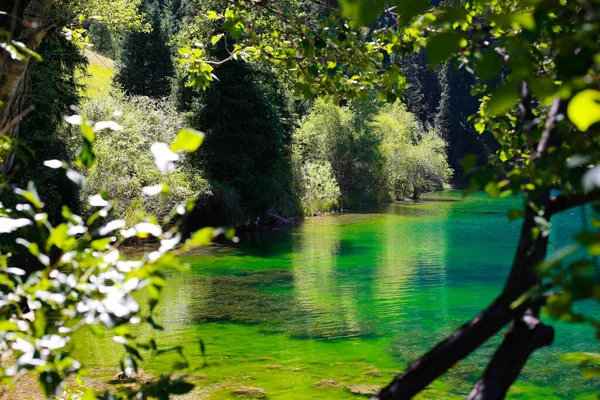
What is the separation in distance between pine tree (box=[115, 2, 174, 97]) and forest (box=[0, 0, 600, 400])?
61 centimetres

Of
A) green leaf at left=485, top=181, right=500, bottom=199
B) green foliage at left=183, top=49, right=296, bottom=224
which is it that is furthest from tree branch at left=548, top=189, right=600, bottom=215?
green foliage at left=183, top=49, right=296, bottom=224

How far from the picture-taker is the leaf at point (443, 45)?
104cm

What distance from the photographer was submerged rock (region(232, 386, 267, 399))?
717cm

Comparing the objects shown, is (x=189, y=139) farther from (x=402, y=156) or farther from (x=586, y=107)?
(x=402, y=156)

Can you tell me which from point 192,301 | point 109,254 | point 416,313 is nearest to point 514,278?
point 109,254

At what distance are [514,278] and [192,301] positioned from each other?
36.6 feet

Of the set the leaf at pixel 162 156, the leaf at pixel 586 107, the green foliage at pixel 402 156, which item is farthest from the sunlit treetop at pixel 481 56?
the green foliage at pixel 402 156

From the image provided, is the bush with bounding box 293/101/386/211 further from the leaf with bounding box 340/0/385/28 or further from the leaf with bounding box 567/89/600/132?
the leaf with bounding box 567/89/600/132

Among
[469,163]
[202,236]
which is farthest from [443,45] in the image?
[202,236]

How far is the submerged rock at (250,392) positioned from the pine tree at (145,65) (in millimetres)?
34951

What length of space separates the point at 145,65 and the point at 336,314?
1416 inches

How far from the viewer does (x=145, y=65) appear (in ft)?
142

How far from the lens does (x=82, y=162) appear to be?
1.50m

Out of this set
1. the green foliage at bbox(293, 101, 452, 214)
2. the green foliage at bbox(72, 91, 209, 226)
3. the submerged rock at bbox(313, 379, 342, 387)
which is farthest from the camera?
the green foliage at bbox(293, 101, 452, 214)
